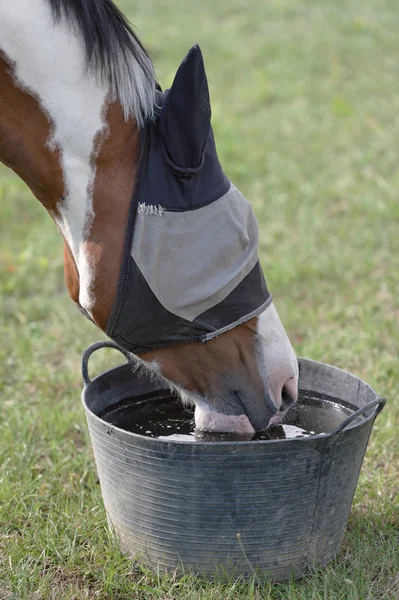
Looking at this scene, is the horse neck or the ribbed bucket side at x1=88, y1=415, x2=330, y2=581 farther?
the ribbed bucket side at x1=88, y1=415, x2=330, y2=581

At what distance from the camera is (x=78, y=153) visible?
2.17 m

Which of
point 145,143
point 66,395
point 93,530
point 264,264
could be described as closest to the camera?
point 145,143

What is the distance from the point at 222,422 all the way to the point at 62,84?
1131mm

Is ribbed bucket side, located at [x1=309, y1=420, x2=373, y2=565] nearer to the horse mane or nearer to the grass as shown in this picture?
the grass

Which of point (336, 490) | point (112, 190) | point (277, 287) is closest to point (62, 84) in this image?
point (112, 190)

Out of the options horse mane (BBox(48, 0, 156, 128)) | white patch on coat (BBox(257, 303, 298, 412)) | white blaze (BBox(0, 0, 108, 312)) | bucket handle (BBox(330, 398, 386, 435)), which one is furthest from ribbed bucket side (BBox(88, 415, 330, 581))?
horse mane (BBox(48, 0, 156, 128))

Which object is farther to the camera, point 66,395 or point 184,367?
point 66,395

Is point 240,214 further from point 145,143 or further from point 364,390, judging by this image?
point 364,390

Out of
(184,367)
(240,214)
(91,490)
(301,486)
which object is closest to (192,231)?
(240,214)

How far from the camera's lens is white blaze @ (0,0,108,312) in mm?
2096

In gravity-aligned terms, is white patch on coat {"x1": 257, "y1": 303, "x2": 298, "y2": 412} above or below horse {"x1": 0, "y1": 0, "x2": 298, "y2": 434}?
below

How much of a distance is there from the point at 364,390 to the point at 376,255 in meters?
2.86

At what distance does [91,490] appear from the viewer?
3084mm

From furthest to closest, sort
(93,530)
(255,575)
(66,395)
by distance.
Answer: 1. (66,395)
2. (93,530)
3. (255,575)
